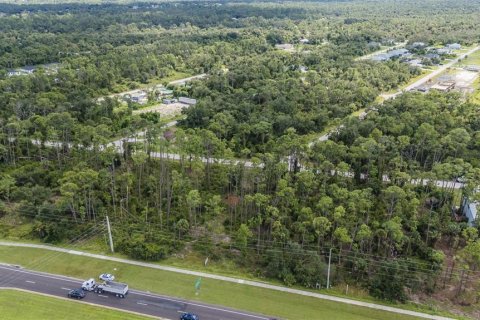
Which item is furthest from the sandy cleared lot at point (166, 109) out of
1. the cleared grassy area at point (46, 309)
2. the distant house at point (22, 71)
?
the cleared grassy area at point (46, 309)

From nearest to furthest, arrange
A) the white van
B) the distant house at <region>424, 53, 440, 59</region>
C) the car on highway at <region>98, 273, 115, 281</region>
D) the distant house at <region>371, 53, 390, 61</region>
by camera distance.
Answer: the white van, the car on highway at <region>98, 273, 115, 281</region>, the distant house at <region>371, 53, 390, 61</region>, the distant house at <region>424, 53, 440, 59</region>

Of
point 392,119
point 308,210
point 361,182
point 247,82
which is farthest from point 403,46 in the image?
point 308,210

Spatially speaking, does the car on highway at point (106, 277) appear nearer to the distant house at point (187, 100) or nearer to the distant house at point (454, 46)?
the distant house at point (187, 100)

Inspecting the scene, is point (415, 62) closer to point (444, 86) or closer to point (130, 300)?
point (444, 86)

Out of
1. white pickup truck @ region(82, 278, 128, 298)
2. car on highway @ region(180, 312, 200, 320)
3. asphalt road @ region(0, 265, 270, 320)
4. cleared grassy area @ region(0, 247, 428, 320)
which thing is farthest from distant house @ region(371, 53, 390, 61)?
white pickup truck @ region(82, 278, 128, 298)

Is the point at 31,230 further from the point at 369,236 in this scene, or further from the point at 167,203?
the point at 369,236

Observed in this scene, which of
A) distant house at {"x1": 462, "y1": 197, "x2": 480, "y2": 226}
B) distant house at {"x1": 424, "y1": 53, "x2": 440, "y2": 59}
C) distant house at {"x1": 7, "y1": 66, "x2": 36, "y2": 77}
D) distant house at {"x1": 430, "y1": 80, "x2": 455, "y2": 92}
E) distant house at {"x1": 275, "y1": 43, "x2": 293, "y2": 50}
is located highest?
distant house at {"x1": 275, "y1": 43, "x2": 293, "y2": 50}

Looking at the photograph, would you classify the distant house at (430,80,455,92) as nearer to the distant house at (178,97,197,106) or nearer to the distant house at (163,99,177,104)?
the distant house at (178,97,197,106)
